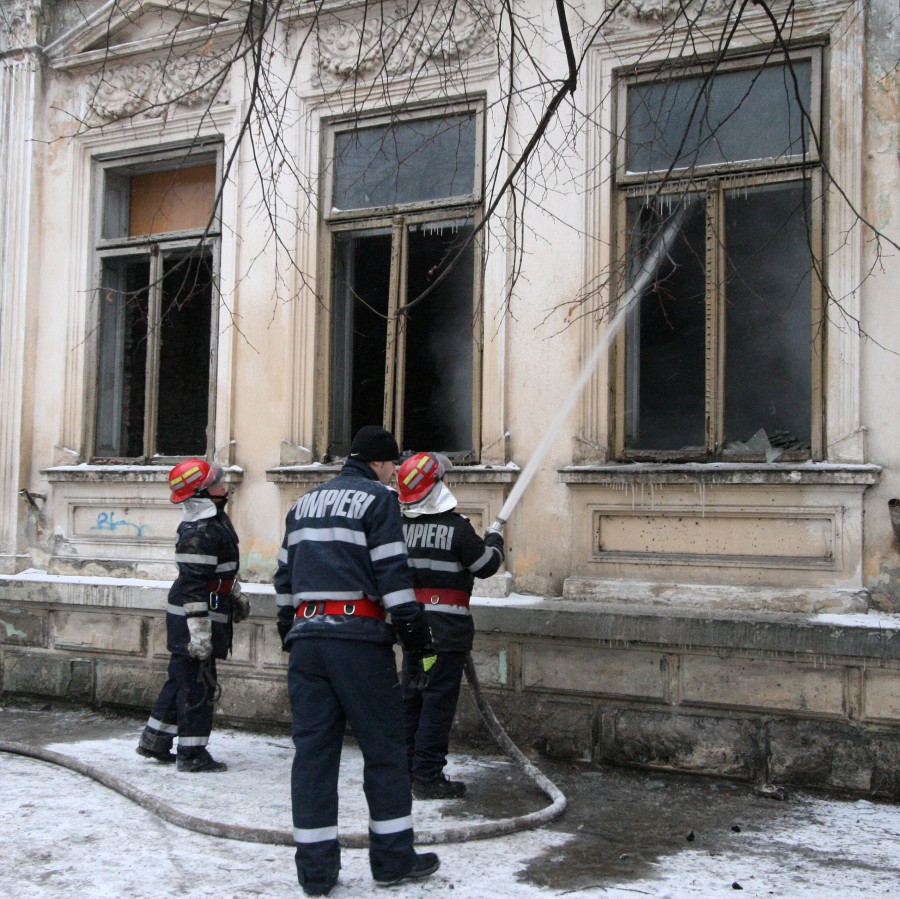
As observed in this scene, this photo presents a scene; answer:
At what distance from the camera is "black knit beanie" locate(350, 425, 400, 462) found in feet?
16.1

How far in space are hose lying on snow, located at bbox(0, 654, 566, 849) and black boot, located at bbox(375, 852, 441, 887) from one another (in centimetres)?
29

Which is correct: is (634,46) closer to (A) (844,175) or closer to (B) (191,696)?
(A) (844,175)

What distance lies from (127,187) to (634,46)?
15.4 ft

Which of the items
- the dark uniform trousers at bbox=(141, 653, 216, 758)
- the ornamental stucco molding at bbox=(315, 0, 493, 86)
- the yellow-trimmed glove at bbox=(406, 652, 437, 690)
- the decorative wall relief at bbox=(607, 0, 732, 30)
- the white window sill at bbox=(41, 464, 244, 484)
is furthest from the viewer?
the white window sill at bbox=(41, 464, 244, 484)

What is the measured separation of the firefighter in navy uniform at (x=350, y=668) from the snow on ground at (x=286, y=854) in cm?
20

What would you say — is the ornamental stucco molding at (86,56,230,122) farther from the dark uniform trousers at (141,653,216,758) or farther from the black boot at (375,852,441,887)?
the black boot at (375,852,441,887)

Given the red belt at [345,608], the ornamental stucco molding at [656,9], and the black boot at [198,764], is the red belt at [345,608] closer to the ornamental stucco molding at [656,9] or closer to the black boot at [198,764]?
the black boot at [198,764]

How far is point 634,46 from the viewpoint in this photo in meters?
7.05

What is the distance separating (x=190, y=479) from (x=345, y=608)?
244cm

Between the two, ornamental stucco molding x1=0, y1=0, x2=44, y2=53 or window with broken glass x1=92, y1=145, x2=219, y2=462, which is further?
ornamental stucco molding x1=0, y1=0, x2=44, y2=53

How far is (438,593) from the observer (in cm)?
592

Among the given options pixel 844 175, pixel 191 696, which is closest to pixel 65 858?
pixel 191 696

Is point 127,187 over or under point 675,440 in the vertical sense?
over

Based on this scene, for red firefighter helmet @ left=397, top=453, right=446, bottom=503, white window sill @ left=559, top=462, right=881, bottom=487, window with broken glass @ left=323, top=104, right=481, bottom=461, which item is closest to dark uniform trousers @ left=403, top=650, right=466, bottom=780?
red firefighter helmet @ left=397, top=453, right=446, bottom=503
